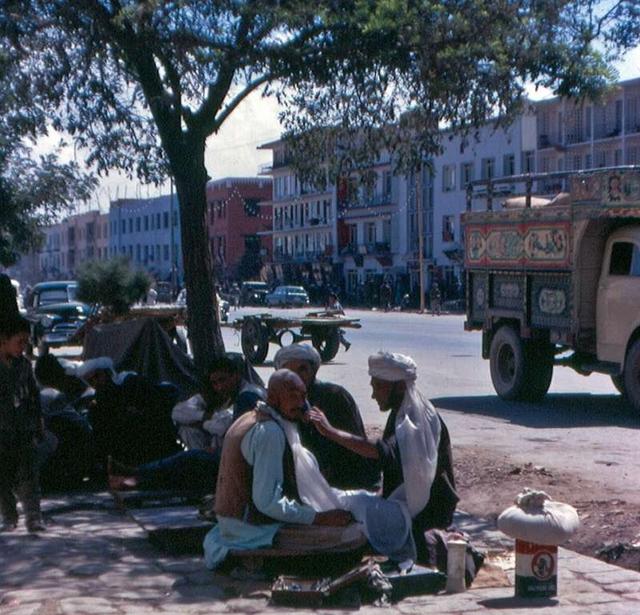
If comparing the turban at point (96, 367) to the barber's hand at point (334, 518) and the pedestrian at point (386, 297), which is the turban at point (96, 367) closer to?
Result: the barber's hand at point (334, 518)

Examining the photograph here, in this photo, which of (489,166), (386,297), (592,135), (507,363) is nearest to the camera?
(507,363)

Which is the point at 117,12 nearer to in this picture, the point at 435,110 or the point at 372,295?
the point at 435,110

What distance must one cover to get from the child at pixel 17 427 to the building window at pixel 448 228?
69503mm

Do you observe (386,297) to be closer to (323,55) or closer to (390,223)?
(390,223)

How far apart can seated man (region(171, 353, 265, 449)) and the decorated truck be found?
7072 mm

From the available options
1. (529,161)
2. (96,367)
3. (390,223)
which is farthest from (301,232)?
(96,367)

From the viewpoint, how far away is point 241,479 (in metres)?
6.83

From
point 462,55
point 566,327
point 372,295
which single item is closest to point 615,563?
point 462,55

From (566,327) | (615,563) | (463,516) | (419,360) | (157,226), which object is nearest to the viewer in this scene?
(615,563)

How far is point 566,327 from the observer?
16.5m

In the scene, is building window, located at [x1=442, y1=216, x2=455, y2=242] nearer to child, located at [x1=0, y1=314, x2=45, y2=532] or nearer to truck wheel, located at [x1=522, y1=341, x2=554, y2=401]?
truck wheel, located at [x1=522, y1=341, x2=554, y2=401]

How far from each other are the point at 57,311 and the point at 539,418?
56.3 ft

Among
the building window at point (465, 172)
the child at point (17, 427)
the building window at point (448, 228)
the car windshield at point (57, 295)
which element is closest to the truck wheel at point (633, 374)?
the child at point (17, 427)

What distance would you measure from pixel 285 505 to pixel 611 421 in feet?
30.5
